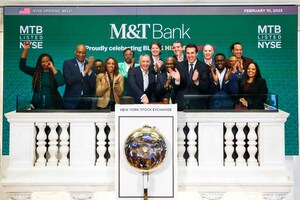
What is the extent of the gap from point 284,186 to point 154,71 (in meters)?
2.33

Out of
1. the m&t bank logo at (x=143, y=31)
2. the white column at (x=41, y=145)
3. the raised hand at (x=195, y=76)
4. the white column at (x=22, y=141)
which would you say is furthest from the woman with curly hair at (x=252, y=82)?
the white column at (x=22, y=141)

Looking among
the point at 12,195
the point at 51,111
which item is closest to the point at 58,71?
the point at 51,111

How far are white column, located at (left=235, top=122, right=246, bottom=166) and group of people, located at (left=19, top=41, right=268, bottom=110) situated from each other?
106 cm

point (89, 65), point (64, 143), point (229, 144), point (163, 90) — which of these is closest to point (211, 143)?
point (229, 144)

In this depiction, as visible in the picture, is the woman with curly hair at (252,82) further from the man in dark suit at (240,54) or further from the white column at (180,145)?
the white column at (180,145)

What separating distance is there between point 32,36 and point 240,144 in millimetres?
3289

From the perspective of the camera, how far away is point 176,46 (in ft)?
18.4

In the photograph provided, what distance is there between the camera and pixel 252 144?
4578mm

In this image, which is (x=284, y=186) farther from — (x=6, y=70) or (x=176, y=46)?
(x=6, y=70)

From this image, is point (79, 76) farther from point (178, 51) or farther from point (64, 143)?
point (178, 51)

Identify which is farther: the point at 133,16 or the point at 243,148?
the point at 133,16

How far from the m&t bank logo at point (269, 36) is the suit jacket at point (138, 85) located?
1634 mm

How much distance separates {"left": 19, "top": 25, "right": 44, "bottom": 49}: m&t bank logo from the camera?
222 inches

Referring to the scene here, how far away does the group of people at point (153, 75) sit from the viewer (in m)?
5.56
